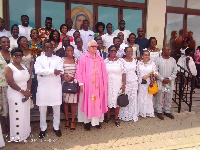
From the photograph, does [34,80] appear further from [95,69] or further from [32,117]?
[95,69]

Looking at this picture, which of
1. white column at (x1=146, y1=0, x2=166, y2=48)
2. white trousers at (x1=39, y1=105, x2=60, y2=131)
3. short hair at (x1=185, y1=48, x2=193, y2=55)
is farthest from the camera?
white column at (x1=146, y1=0, x2=166, y2=48)

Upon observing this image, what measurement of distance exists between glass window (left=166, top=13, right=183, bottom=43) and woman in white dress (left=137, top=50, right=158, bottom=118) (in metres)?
4.11

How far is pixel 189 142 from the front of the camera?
13.2 ft

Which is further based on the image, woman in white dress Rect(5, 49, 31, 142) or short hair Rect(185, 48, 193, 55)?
short hair Rect(185, 48, 193, 55)

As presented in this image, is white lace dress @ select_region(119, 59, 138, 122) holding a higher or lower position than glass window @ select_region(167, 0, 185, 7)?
lower

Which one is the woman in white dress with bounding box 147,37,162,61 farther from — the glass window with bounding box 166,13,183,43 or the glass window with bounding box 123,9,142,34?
the glass window with bounding box 166,13,183,43

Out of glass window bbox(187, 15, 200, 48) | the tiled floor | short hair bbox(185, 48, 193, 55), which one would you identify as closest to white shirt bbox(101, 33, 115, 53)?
the tiled floor

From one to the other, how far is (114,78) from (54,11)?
12.6 feet

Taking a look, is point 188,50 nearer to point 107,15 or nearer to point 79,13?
point 107,15

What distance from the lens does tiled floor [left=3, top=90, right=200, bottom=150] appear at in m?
3.76

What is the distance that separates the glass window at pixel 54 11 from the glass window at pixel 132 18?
2581mm

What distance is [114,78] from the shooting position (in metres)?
4.64

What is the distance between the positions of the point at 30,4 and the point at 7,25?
1073 mm

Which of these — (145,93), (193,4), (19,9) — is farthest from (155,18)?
(19,9)
